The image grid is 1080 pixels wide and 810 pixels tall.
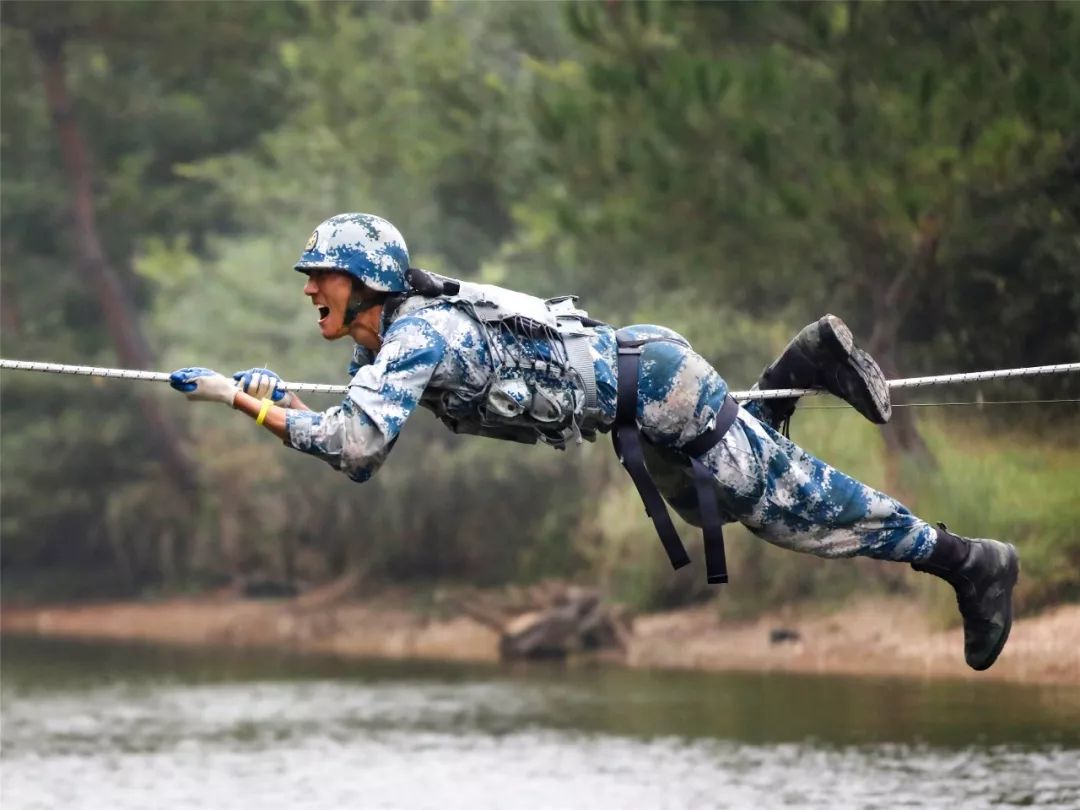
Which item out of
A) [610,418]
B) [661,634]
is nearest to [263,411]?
[610,418]

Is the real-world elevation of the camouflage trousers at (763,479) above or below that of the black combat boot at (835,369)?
below

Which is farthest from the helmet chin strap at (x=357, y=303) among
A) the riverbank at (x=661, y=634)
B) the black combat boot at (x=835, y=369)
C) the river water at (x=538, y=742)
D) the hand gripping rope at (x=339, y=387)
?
the riverbank at (x=661, y=634)

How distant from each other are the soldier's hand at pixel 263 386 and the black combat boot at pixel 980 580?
2201 mm

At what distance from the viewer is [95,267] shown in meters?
24.8

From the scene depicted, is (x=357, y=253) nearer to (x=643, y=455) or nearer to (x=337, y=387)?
(x=337, y=387)

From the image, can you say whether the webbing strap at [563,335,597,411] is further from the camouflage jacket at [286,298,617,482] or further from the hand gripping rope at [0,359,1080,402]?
the hand gripping rope at [0,359,1080,402]

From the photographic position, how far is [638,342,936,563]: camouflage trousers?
643 cm

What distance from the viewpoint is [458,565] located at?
71.4 feet

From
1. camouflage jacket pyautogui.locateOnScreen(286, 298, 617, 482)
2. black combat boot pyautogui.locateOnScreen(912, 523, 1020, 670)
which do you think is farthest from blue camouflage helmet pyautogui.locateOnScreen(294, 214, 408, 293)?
black combat boot pyautogui.locateOnScreen(912, 523, 1020, 670)

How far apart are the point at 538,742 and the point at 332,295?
6121 mm

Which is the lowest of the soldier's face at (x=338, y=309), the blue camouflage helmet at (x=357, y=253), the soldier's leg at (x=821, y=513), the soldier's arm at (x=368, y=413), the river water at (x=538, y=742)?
the river water at (x=538, y=742)

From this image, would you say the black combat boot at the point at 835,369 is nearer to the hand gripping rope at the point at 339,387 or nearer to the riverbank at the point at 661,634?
the hand gripping rope at the point at 339,387

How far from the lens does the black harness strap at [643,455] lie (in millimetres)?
6383

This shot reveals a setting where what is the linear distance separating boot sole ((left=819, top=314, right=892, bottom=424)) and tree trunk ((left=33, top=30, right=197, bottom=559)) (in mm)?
18723
